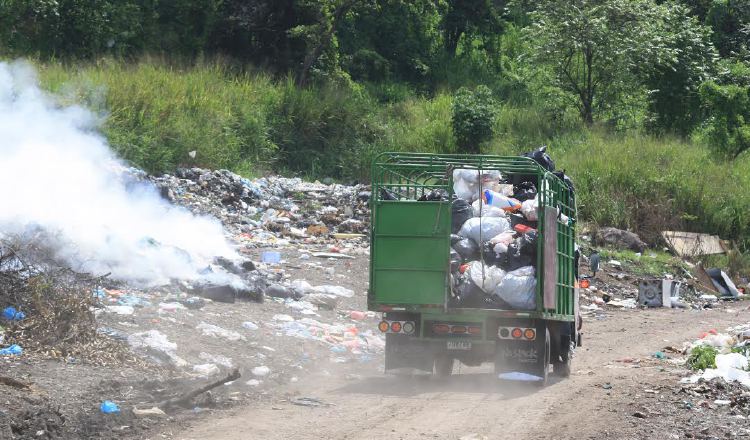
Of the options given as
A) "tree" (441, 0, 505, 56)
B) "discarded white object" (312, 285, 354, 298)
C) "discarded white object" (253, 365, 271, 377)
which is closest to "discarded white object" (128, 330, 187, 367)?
"discarded white object" (253, 365, 271, 377)

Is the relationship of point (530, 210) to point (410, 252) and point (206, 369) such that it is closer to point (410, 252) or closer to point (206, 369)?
point (410, 252)

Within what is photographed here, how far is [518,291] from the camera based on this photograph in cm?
996

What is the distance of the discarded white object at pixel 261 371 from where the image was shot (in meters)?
→ 10.2

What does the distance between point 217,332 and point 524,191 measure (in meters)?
3.85

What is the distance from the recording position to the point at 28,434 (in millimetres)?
6996

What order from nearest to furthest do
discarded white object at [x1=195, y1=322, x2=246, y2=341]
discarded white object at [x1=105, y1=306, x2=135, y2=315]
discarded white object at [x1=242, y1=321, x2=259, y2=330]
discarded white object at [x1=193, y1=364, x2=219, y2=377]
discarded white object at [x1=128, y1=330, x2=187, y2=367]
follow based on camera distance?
discarded white object at [x1=193, y1=364, x2=219, y2=377], discarded white object at [x1=128, y1=330, x2=187, y2=367], discarded white object at [x1=105, y1=306, x2=135, y2=315], discarded white object at [x1=195, y1=322, x2=246, y2=341], discarded white object at [x1=242, y1=321, x2=259, y2=330]

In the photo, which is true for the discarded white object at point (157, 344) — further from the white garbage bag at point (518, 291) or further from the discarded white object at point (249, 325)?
the white garbage bag at point (518, 291)

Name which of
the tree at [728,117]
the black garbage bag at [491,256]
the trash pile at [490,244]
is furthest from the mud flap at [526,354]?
the tree at [728,117]

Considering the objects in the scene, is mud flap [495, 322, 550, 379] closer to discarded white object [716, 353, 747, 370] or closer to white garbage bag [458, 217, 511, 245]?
white garbage bag [458, 217, 511, 245]

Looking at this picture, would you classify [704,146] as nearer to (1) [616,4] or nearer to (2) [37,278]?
(1) [616,4]

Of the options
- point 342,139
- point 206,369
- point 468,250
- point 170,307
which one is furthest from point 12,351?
point 342,139

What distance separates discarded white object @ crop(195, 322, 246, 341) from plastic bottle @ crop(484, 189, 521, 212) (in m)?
3.23

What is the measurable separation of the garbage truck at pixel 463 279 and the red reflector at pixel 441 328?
0.03 ft

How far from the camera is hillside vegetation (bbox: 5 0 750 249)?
2592 centimetres
